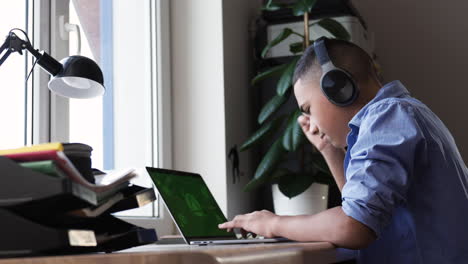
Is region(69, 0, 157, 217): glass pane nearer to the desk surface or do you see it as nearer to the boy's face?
the boy's face

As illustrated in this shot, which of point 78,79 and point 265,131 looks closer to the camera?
point 78,79

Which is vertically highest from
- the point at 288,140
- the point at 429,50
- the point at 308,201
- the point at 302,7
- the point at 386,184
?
the point at 302,7

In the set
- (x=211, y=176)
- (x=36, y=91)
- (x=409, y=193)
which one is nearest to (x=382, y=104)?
(x=409, y=193)

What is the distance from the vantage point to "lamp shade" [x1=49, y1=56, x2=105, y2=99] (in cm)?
122

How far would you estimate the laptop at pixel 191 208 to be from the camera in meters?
1.36

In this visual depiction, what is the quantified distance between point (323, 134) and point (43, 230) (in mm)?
952

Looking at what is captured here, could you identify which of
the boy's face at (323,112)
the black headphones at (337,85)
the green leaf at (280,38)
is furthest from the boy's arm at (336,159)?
the green leaf at (280,38)

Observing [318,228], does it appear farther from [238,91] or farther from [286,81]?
[238,91]

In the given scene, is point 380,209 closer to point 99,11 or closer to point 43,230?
point 43,230

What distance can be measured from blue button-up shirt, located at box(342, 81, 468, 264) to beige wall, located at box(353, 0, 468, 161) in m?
1.89

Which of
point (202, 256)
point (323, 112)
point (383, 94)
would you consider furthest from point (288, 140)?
point (202, 256)

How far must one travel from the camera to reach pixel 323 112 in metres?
1.52

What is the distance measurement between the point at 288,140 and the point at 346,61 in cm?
98

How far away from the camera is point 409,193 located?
131cm
